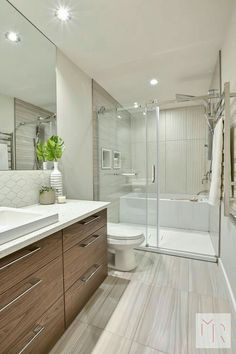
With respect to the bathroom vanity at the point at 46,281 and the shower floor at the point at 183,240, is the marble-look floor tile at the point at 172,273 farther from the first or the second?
the bathroom vanity at the point at 46,281

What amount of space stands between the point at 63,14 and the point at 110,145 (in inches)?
73.7

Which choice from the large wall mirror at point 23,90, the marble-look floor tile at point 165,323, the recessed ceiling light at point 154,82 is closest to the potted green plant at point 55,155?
the large wall mirror at point 23,90

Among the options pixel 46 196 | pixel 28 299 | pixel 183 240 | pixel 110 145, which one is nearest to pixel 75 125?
pixel 110 145

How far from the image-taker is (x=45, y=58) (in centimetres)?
189

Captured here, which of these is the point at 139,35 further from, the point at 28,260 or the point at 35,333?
the point at 35,333

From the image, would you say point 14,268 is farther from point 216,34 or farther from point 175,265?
point 216,34

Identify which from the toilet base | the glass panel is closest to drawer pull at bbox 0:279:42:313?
the toilet base

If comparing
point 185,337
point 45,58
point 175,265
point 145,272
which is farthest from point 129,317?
point 45,58

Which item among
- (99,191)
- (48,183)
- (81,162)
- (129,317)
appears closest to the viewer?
(129,317)

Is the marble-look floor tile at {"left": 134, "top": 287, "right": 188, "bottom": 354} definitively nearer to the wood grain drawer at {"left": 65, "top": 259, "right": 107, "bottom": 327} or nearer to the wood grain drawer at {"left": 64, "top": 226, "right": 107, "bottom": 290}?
the wood grain drawer at {"left": 65, "top": 259, "right": 107, "bottom": 327}

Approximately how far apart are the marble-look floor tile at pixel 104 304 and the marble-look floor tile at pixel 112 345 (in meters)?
0.09

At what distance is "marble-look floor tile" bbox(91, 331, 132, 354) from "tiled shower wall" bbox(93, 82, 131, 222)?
1703 millimetres

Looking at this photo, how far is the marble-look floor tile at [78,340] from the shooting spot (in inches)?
44.8

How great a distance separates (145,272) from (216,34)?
2572 mm
